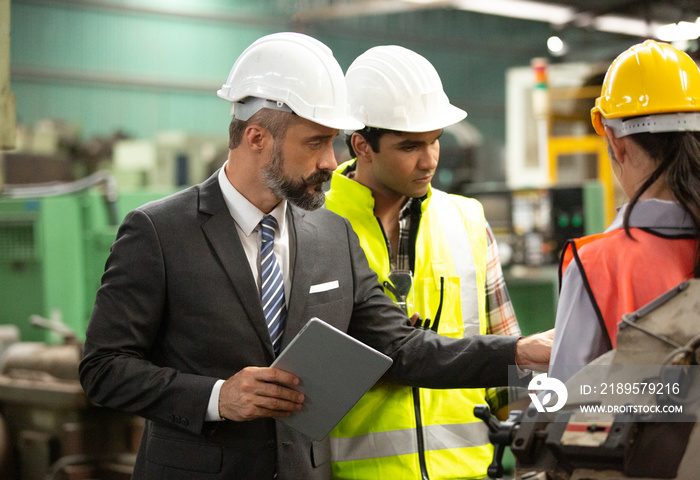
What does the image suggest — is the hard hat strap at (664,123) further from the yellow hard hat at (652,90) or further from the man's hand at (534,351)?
the man's hand at (534,351)

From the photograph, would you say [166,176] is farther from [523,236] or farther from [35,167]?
[523,236]

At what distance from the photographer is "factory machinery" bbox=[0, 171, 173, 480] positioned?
378cm

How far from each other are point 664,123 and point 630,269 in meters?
0.28

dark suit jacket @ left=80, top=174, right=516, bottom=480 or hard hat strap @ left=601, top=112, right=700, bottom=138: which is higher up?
hard hat strap @ left=601, top=112, right=700, bottom=138

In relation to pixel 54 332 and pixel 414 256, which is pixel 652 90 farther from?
pixel 54 332

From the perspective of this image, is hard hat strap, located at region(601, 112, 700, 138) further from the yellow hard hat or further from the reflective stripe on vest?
the reflective stripe on vest

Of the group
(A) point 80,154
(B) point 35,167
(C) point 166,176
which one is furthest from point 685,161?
(A) point 80,154

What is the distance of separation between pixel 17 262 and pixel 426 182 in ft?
10.5

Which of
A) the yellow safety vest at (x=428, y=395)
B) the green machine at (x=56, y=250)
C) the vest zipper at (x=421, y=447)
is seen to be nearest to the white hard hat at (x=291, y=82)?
the yellow safety vest at (x=428, y=395)

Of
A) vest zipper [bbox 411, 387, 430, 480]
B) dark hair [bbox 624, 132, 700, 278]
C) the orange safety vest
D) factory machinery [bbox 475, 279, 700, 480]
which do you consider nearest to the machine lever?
factory machinery [bbox 475, 279, 700, 480]

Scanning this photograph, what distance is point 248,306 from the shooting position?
1724 millimetres

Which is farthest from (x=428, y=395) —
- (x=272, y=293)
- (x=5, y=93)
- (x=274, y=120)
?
(x=5, y=93)

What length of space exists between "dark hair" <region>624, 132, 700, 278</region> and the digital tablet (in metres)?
0.58

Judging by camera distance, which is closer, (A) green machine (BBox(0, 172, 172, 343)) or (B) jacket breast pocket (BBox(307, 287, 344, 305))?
(B) jacket breast pocket (BBox(307, 287, 344, 305))
